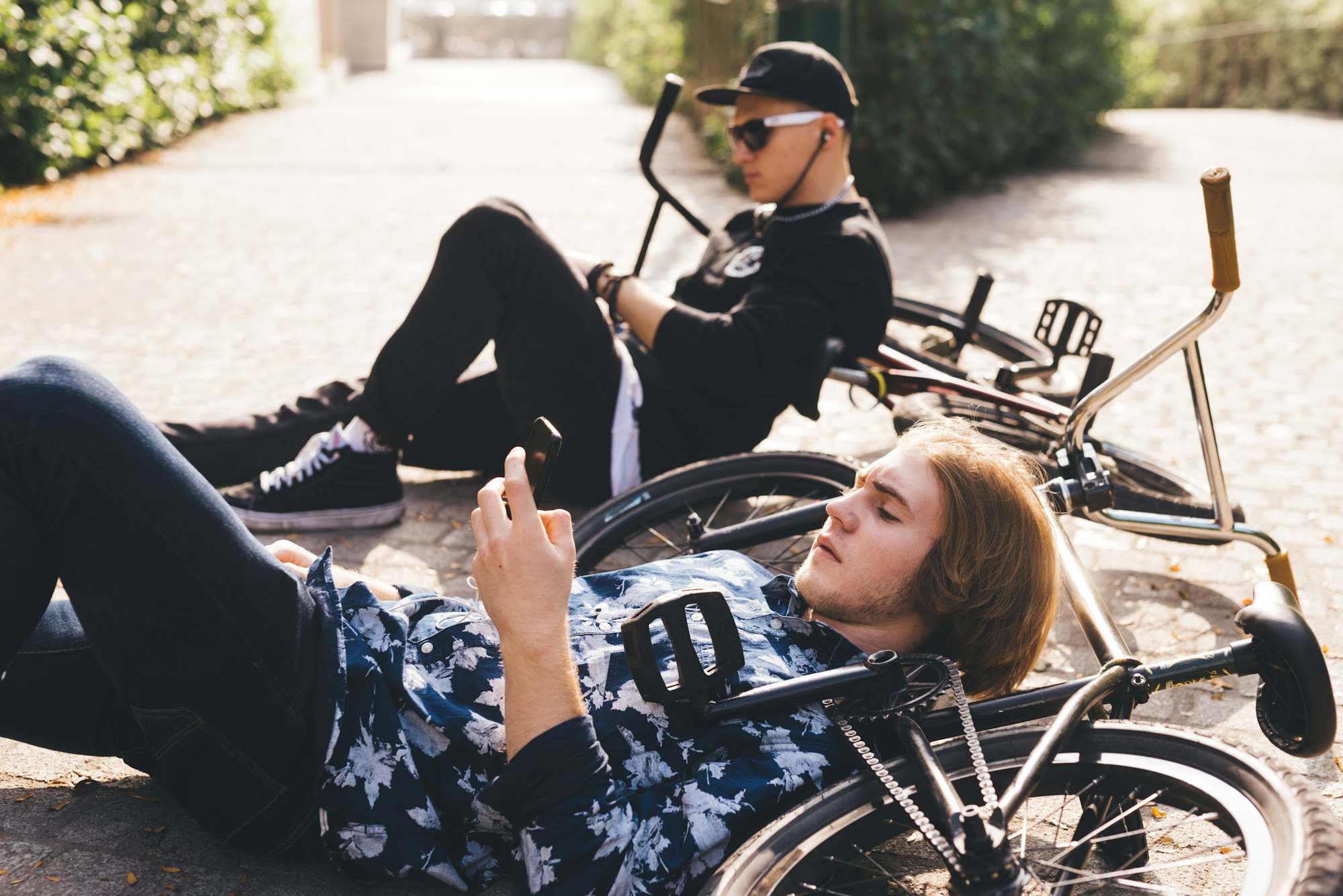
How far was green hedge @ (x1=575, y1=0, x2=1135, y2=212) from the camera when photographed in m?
9.46

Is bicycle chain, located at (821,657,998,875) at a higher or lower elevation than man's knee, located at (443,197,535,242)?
lower

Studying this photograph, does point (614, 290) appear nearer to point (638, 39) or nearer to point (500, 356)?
point (500, 356)

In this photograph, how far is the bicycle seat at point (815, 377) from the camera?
3562 millimetres

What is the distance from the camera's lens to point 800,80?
382cm

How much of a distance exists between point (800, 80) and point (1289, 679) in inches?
99.5

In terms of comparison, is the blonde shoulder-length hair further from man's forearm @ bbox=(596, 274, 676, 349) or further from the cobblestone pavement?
man's forearm @ bbox=(596, 274, 676, 349)

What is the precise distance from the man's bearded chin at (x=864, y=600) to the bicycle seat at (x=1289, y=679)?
611mm

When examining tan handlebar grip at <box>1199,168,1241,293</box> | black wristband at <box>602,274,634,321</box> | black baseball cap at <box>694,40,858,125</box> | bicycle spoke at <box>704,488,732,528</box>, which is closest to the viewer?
tan handlebar grip at <box>1199,168,1241,293</box>

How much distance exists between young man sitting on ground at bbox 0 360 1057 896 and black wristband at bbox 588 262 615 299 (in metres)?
1.76

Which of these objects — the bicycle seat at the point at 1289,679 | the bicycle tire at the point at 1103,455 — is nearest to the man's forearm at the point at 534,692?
the bicycle seat at the point at 1289,679

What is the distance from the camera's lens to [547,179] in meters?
10.9

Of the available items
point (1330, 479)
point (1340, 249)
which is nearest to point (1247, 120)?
point (1340, 249)

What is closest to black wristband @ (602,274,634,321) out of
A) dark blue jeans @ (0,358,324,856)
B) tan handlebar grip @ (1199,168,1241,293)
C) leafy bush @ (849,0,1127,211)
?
tan handlebar grip @ (1199,168,1241,293)

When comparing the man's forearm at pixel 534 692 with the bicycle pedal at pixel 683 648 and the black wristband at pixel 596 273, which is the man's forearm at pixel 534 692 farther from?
the black wristband at pixel 596 273
